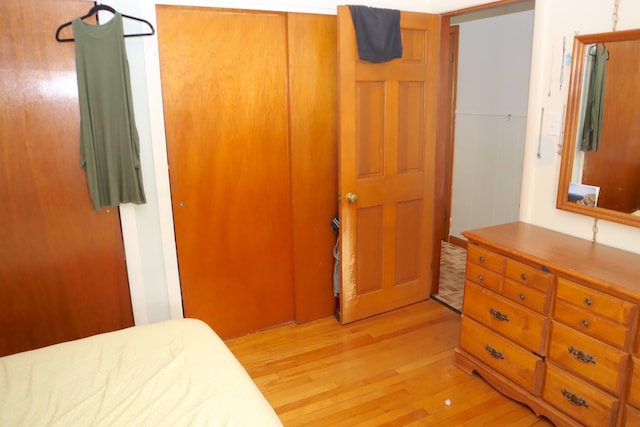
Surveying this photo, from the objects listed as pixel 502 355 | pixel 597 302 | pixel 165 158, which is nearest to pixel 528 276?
pixel 597 302

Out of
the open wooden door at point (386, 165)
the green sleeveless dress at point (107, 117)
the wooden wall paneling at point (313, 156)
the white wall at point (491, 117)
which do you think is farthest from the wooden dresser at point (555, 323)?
the green sleeveless dress at point (107, 117)

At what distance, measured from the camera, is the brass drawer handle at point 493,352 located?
2390 millimetres

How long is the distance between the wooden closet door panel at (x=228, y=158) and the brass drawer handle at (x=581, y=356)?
66.4 inches

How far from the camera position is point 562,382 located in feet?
6.86

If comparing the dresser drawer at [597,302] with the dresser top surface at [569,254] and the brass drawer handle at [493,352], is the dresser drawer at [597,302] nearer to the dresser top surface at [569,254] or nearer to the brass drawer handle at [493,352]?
→ the dresser top surface at [569,254]

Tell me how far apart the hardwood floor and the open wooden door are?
0.78 ft

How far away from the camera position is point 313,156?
2.96 meters

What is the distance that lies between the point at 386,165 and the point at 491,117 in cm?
168

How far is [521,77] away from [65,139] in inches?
134

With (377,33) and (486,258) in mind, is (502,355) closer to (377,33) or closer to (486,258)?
(486,258)

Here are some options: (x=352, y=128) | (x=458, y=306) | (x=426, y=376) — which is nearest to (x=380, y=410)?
(x=426, y=376)

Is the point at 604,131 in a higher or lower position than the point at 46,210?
higher

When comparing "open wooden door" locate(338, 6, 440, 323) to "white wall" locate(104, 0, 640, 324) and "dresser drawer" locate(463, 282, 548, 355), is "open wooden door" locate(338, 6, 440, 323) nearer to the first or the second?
"white wall" locate(104, 0, 640, 324)

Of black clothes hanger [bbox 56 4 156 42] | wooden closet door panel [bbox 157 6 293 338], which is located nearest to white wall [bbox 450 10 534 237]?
wooden closet door panel [bbox 157 6 293 338]
